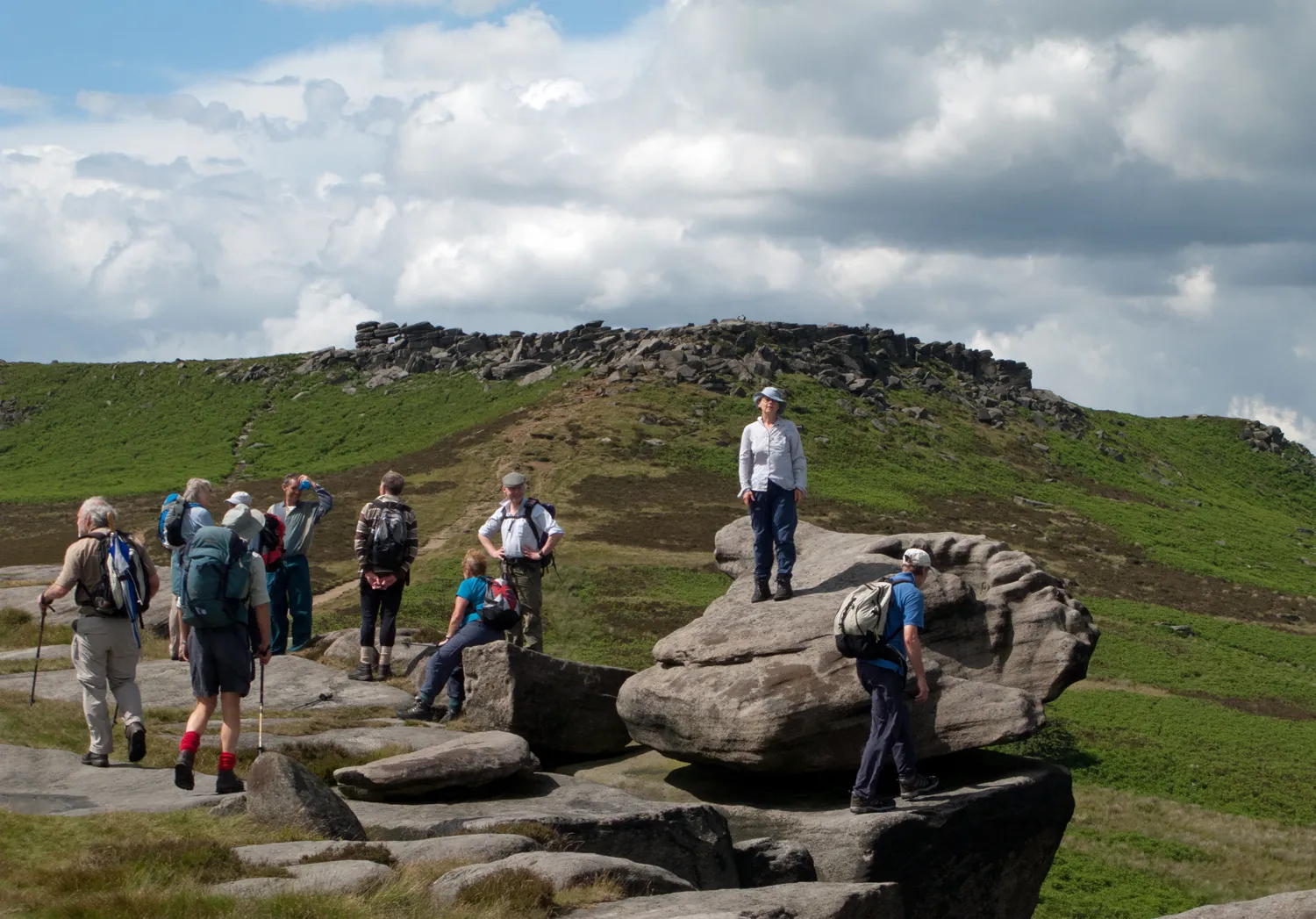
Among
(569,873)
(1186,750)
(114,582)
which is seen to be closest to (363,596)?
(114,582)

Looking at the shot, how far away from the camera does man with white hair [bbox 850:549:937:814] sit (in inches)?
628

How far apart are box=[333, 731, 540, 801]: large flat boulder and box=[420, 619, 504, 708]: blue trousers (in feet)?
12.0

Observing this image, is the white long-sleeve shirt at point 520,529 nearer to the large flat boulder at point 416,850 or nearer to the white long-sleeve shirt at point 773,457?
the white long-sleeve shirt at point 773,457

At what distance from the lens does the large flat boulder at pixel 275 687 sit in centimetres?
2052

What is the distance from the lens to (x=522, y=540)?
821 inches

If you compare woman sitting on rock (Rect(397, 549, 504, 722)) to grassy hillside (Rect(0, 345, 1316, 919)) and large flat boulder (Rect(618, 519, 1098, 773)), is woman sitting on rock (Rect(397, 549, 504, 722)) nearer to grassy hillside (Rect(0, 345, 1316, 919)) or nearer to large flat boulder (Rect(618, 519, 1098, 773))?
large flat boulder (Rect(618, 519, 1098, 773))

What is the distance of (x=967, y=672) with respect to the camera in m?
20.5

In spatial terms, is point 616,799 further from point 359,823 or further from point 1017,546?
point 1017,546

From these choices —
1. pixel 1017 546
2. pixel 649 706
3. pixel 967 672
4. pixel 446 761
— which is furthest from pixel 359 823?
pixel 1017 546

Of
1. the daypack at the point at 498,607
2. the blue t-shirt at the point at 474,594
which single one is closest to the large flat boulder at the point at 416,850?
the daypack at the point at 498,607

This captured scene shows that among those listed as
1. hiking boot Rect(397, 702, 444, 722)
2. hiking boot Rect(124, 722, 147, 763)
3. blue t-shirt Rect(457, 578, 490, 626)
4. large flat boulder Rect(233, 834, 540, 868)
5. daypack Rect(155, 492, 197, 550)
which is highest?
daypack Rect(155, 492, 197, 550)

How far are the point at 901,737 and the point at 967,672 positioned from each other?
4.54m

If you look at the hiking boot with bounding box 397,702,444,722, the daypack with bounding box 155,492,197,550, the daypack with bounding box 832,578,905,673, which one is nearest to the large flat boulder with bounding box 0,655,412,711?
the hiking boot with bounding box 397,702,444,722

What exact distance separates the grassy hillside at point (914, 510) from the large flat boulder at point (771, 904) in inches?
399
